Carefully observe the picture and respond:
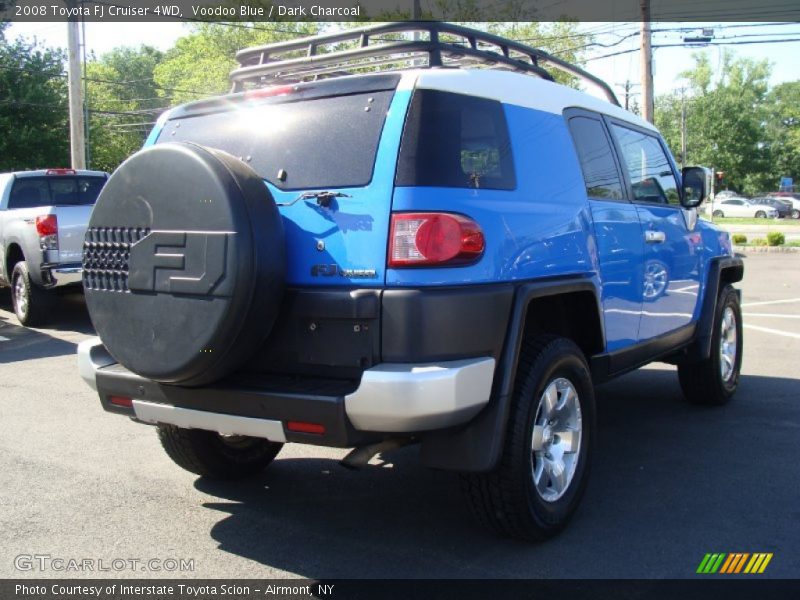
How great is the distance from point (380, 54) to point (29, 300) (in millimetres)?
8075

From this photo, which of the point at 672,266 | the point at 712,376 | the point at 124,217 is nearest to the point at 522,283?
the point at 124,217

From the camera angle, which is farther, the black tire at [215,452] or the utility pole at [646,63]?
the utility pole at [646,63]

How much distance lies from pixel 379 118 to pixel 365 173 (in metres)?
0.25

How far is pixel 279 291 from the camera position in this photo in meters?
3.17

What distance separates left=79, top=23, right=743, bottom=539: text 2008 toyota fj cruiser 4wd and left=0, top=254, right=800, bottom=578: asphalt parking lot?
14.2 inches

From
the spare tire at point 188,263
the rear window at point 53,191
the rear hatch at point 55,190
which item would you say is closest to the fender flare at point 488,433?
the spare tire at point 188,263

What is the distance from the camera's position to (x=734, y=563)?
342 centimetres

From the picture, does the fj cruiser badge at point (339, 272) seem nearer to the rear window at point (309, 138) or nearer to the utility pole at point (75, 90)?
the rear window at point (309, 138)

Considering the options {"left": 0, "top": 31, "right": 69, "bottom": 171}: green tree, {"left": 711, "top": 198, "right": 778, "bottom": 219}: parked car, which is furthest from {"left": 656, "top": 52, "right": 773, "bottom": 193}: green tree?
{"left": 0, "top": 31, "right": 69, "bottom": 171}: green tree

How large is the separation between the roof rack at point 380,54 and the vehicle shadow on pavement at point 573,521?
215 cm

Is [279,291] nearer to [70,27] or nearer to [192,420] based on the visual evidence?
[192,420]

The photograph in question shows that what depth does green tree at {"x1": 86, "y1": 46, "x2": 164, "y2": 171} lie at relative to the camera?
1890 inches

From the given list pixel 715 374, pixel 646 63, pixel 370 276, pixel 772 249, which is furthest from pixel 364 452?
pixel 772 249

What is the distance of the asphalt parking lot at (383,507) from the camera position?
3467mm
